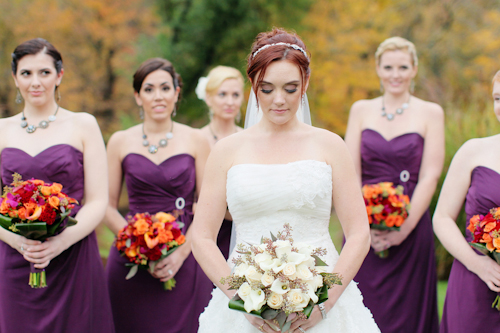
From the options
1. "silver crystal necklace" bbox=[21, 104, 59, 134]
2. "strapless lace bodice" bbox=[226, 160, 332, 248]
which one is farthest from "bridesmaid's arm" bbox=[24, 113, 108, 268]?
"strapless lace bodice" bbox=[226, 160, 332, 248]

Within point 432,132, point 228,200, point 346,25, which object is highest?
point 346,25

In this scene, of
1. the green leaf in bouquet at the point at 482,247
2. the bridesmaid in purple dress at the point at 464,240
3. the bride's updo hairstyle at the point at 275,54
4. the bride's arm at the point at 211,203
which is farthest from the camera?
the bridesmaid in purple dress at the point at 464,240

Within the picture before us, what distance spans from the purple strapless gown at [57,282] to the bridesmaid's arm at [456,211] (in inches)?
112

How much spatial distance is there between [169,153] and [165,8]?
35.2 ft

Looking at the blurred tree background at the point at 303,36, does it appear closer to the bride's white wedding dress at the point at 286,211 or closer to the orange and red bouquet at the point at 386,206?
the orange and red bouquet at the point at 386,206

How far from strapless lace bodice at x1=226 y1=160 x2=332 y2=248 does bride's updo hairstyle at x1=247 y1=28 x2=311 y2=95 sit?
495 mm

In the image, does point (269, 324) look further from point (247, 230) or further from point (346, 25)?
point (346, 25)

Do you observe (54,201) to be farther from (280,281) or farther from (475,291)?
(475,291)

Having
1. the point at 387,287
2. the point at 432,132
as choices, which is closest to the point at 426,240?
the point at 387,287

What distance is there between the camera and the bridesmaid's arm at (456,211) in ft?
12.4

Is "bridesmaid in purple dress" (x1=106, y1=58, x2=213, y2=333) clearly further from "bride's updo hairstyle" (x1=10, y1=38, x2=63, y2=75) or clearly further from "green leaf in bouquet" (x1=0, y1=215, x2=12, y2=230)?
"green leaf in bouquet" (x1=0, y1=215, x2=12, y2=230)

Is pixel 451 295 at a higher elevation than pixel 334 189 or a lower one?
lower

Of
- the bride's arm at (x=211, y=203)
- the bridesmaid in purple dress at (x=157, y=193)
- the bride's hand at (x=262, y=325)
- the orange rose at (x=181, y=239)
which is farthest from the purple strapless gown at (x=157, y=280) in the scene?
the bride's hand at (x=262, y=325)

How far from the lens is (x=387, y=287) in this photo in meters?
5.49
